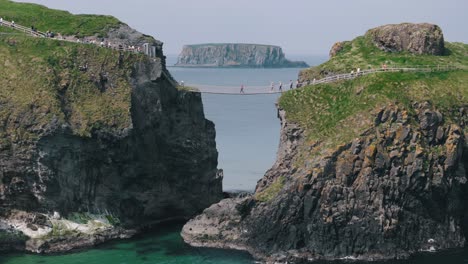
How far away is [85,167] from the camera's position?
273 ft

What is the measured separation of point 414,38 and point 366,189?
85.5 feet

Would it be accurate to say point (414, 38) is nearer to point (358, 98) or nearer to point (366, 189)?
point (358, 98)

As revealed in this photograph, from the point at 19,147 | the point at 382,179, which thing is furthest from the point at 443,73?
the point at 19,147

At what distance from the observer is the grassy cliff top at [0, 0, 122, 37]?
96.6 metres

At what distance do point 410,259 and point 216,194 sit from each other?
92.1 feet

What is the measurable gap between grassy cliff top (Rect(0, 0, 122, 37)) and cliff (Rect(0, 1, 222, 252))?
213 centimetres

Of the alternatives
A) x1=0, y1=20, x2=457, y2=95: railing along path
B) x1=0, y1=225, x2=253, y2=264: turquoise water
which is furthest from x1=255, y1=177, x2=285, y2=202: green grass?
x1=0, y1=20, x2=457, y2=95: railing along path

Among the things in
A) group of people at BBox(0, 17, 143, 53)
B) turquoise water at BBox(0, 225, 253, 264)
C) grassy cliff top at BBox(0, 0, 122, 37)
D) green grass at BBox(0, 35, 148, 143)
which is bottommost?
turquoise water at BBox(0, 225, 253, 264)

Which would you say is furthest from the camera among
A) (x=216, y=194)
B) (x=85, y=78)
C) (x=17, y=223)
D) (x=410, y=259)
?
(x=216, y=194)

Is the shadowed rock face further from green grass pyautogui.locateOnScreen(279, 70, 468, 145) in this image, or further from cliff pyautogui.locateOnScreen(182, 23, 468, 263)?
cliff pyautogui.locateOnScreen(182, 23, 468, 263)

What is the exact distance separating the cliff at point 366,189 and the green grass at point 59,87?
16.2m

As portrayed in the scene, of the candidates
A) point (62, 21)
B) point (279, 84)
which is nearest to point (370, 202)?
point (279, 84)

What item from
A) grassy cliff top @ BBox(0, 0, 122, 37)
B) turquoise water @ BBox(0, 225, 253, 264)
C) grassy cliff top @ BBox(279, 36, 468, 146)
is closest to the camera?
turquoise water @ BBox(0, 225, 253, 264)

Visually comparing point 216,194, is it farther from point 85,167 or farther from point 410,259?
point 410,259
